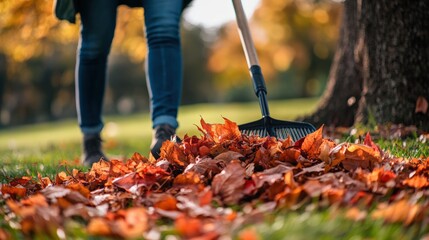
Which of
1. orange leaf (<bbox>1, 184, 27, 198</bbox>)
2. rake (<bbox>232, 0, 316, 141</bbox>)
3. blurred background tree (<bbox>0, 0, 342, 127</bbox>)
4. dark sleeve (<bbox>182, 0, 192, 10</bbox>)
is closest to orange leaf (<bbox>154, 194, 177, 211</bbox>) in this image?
orange leaf (<bbox>1, 184, 27, 198</bbox>)

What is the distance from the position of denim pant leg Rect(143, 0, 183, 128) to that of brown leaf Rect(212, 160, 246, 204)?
1.10 metres

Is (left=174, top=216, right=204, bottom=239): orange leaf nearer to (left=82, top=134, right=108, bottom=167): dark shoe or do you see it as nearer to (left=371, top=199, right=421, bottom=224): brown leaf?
(left=371, top=199, right=421, bottom=224): brown leaf

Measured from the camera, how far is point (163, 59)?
292cm

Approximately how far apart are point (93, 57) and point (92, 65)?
0.19 ft

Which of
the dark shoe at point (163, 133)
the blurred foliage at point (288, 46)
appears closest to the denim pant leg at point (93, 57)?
the dark shoe at point (163, 133)

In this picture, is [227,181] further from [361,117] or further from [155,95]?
[361,117]

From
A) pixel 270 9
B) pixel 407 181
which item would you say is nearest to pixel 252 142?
pixel 407 181

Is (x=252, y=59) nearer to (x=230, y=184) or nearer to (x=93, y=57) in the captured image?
(x=93, y=57)

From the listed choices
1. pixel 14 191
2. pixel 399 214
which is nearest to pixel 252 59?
pixel 14 191

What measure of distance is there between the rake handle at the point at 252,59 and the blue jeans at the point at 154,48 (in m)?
0.32

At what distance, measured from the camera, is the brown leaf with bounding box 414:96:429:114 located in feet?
11.5

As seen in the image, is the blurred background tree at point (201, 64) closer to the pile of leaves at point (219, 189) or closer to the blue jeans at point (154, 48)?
the blue jeans at point (154, 48)

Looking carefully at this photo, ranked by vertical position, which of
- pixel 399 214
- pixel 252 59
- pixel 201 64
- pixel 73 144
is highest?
pixel 252 59

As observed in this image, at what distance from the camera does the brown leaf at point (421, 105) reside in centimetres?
351
